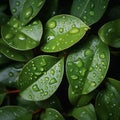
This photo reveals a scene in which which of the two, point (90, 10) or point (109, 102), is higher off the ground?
point (90, 10)

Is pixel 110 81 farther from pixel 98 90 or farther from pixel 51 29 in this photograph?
pixel 51 29

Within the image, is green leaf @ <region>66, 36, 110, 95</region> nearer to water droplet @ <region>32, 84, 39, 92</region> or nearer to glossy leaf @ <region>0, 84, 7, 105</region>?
water droplet @ <region>32, 84, 39, 92</region>

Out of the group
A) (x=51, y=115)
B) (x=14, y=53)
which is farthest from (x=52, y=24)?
(x=51, y=115)

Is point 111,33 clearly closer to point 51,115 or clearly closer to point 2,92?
point 51,115

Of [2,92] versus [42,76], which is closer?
[42,76]

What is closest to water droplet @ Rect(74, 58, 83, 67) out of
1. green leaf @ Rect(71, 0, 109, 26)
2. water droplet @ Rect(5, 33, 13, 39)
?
green leaf @ Rect(71, 0, 109, 26)

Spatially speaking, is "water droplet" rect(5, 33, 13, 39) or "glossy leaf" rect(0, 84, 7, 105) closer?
"water droplet" rect(5, 33, 13, 39)
